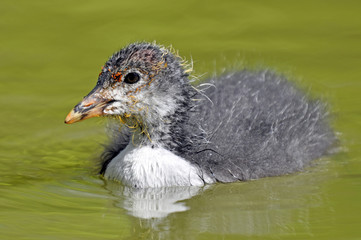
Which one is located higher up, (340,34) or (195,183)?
(340,34)

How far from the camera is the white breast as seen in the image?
6.80 m

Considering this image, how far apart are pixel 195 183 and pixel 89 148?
180 cm

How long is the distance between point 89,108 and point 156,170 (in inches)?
30.3

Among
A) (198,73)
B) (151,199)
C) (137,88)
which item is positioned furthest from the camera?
(198,73)

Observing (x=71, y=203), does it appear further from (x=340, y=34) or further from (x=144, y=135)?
(x=340, y=34)

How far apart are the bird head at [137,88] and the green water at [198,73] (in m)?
0.65

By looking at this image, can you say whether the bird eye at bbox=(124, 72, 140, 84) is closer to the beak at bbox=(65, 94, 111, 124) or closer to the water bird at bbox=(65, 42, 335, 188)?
the water bird at bbox=(65, 42, 335, 188)

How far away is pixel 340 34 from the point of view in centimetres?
1039

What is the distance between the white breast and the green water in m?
0.09

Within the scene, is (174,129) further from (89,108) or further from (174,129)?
(89,108)

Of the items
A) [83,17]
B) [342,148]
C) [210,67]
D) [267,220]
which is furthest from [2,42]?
[267,220]

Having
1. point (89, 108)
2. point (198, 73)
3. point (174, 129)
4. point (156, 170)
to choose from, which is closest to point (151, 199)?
point (156, 170)

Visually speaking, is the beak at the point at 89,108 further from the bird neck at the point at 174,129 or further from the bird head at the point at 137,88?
the bird neck at the point at 174,129

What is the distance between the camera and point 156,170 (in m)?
6.86
